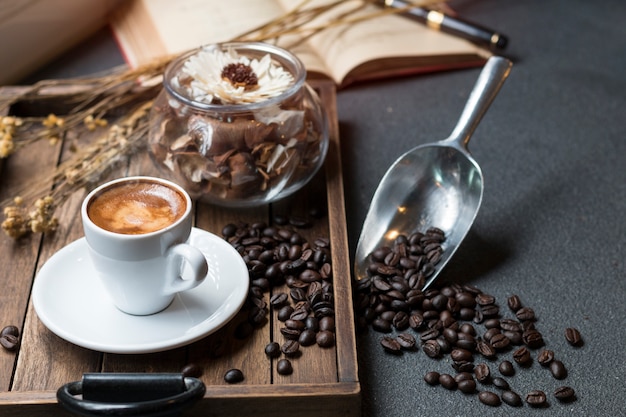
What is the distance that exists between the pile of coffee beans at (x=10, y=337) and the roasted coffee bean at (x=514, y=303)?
2.56 ft

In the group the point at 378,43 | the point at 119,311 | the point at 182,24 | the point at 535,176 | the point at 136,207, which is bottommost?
the point at 535,176

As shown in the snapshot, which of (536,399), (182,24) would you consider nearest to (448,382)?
(536,399)

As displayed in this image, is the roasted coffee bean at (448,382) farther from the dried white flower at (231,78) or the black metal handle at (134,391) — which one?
the dried white flower at (231,78)

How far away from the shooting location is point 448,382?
1.20 m

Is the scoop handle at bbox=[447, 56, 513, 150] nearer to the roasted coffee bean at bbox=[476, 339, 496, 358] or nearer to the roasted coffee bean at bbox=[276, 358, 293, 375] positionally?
the roasted coffee bean at bbox=[476, 339, 496, 358]

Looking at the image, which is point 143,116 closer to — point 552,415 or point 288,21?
point 288,21

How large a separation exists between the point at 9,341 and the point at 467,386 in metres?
0.68

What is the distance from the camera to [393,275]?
1.38 m

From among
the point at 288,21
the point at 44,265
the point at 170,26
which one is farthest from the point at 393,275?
the point at 170,26

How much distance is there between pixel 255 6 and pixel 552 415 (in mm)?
1350

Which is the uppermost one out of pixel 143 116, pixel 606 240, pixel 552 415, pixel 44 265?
pixel 44 265

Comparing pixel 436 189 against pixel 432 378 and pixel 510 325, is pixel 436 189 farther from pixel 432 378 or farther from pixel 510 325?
pixel 432 378

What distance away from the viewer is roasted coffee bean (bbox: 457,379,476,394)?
1.20 metres

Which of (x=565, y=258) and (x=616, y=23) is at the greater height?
(x=565, y=258)
